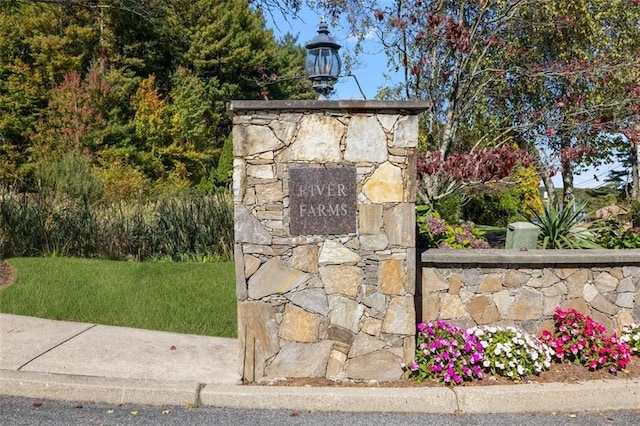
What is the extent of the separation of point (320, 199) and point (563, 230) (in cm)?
349

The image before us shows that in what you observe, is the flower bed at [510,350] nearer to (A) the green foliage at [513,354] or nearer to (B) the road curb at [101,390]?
(A) the green foliage at [513,354]

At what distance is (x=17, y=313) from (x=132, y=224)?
3.76 meters

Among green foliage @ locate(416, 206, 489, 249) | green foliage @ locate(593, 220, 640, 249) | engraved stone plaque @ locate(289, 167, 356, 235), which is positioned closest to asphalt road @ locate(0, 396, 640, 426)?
engraved stone plaque @ locate(289, 167, 356, 235)

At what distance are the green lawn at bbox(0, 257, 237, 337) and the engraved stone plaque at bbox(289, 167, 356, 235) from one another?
1.84 meters

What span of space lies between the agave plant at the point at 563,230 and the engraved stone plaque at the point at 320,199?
2993 millimetres

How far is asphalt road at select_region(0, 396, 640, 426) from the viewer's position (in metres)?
3.58

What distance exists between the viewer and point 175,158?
2395 cm

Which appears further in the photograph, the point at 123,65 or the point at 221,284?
the point at 123,65

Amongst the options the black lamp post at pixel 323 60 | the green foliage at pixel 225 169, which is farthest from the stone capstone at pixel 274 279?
the green foliage at pixel 225 169

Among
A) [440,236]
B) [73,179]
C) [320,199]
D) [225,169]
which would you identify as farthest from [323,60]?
[225,169]

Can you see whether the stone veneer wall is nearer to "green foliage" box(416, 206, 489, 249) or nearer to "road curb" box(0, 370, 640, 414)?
"road curb" box(0, 370, 640, 414)

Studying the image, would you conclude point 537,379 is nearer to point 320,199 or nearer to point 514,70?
point 320,199

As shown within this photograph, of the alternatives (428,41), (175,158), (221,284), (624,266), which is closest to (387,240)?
(624,266)

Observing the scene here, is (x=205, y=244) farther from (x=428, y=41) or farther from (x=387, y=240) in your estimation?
(x=387, y=240)
